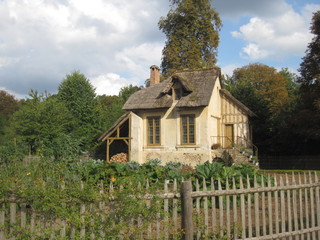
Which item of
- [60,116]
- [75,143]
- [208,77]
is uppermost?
[208,77]

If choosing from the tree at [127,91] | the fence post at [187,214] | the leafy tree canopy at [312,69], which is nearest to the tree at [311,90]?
the leafy tree canopy at [312,69]

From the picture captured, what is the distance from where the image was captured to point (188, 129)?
872 inches

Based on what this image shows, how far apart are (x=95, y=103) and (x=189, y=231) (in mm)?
30721

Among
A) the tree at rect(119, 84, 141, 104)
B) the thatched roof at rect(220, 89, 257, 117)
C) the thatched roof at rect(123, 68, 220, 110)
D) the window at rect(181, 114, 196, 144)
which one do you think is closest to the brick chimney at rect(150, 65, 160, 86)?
the thatched roof at rect(123, 68, 220, 110)

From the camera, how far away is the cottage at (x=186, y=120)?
21719 millimetres

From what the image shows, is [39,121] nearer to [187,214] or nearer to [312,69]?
[312,69]

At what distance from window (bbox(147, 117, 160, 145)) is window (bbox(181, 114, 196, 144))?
187 centimetres

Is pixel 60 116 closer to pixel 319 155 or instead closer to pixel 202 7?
pixel 202 7

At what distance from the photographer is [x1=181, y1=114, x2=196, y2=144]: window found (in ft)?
72.3

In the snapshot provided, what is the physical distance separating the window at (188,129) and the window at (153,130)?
187 cm

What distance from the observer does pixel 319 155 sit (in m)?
25.0

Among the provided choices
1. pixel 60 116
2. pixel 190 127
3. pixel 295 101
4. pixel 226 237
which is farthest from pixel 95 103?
pixel 226 237

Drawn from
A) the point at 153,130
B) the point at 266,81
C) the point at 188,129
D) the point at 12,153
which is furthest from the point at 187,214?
the point at 266,81

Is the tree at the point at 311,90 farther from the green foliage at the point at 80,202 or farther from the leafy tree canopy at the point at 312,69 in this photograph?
the green foliage at the point at 80,202
